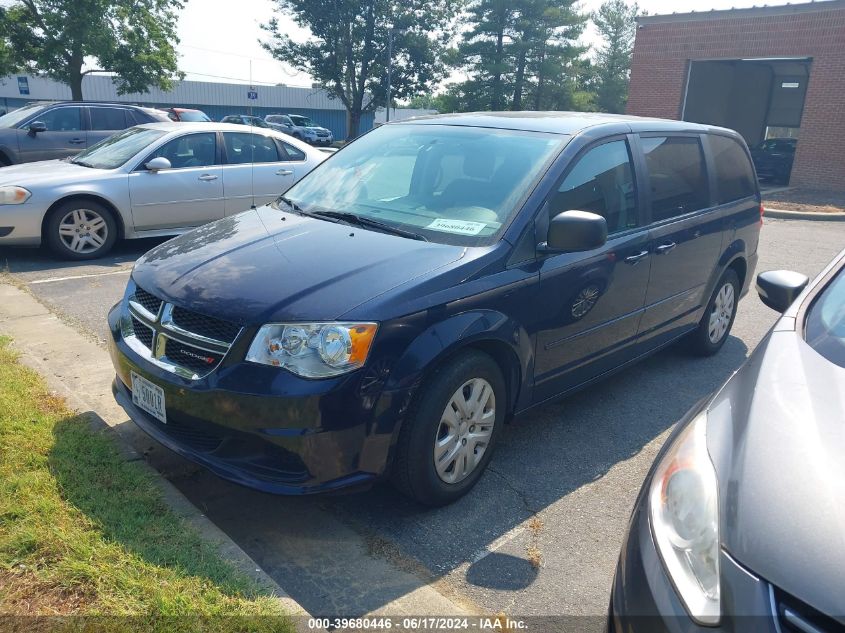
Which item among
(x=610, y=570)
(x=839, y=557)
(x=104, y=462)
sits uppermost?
(x=839, y=557)

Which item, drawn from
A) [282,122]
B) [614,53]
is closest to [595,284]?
[282,122]

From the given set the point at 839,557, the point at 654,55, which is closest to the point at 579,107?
the point at 654,55

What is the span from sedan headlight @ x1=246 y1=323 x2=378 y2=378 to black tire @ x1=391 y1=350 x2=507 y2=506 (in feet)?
1.19

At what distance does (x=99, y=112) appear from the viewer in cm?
1153

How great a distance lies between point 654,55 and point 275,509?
79.5 feet

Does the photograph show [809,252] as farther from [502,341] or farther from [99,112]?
[99,112]

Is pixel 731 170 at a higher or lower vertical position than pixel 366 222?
higher

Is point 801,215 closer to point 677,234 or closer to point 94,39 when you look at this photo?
point 677,234

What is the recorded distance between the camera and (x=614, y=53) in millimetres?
60469

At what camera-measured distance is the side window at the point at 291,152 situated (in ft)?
29.6

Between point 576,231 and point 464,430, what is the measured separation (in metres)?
1.09

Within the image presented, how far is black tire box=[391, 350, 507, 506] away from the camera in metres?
2.96

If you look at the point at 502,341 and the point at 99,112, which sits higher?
the point at 99,112

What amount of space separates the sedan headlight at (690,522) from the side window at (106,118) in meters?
11.7
